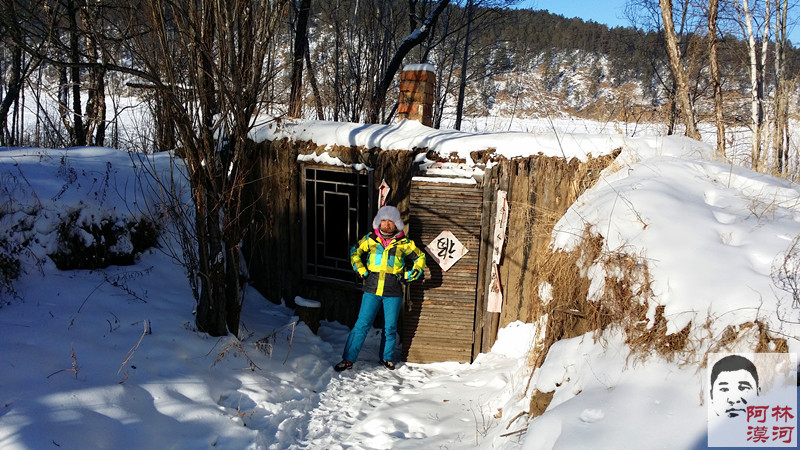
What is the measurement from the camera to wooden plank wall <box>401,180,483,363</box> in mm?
5418

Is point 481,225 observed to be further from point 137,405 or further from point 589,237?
point 137,405

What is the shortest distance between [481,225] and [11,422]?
14.3ft

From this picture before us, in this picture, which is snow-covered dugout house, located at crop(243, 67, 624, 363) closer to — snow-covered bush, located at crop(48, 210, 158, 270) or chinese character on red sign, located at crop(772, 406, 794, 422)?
snow-covered bush, located at crop(48, 210, 158, 270)

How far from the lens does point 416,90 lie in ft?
20.3

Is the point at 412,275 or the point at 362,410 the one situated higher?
the point at 412,275

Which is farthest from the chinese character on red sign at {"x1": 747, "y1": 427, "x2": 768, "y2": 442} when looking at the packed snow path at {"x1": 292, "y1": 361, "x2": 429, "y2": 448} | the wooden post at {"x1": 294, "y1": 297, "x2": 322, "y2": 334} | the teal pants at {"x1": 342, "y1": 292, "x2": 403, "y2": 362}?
the wooden post at {"x1": 294, "y1": 297, "x2": 322, "y2": 334}

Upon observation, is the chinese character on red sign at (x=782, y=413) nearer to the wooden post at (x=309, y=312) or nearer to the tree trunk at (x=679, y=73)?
the wooden post at (x=309, y=312)

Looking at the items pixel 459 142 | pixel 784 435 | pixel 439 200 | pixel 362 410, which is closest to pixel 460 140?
pixel 459 142

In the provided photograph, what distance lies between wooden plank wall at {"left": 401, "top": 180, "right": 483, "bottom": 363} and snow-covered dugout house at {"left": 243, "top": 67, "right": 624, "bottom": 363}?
1 cm

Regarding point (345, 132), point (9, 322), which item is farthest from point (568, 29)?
point (9, 322)

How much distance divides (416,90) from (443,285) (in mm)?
2574

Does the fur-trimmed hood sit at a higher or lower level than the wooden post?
higher

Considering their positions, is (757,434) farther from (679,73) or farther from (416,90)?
(679,73)

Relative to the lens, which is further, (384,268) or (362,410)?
(384,268)
